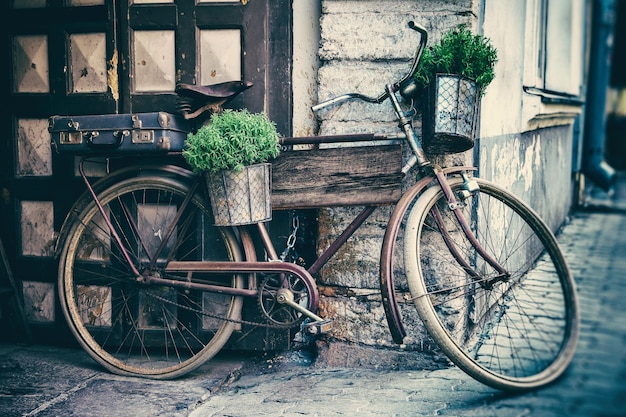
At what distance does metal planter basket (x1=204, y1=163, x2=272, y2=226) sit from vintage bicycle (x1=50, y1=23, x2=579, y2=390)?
20 cm

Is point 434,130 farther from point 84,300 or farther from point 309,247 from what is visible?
point 84,300

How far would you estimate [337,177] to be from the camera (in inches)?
132

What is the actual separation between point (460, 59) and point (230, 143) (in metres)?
1.15

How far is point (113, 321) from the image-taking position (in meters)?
3.93

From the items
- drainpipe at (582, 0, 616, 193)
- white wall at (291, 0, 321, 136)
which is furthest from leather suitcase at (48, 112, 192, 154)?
drainpipe at (582, 0, 616, 193)

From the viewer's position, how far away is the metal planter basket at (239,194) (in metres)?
3.19

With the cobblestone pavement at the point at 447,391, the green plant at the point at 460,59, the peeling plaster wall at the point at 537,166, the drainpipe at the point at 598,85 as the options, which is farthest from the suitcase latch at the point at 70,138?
the drainpipe at the point at 598,85

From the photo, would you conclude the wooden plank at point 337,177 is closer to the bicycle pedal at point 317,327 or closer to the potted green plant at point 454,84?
the potted green plant at point 454,84

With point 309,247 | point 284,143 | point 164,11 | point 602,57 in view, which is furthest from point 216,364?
point 602,57

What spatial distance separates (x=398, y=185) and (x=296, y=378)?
45.3 inches

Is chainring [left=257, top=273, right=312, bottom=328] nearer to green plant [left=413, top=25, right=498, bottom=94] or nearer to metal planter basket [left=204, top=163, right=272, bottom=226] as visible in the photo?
metal planter basket [left=204, top=163, right=272, bottom=226]

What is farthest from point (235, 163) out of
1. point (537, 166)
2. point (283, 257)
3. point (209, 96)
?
point (537, 166)

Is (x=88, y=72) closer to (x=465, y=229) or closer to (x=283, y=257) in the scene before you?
(x=283, y=257)

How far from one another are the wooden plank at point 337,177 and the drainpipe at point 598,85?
7134 mm
